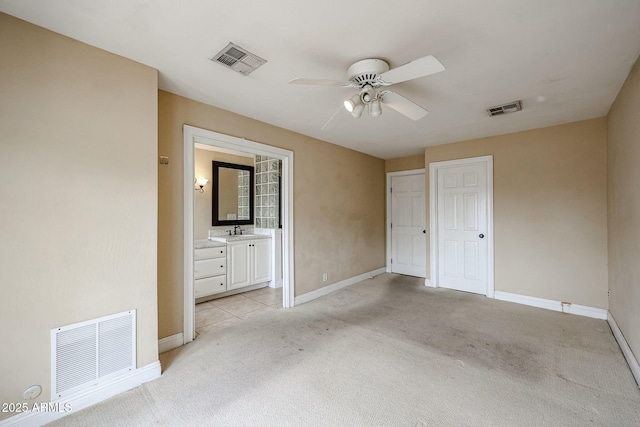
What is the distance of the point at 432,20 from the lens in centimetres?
166

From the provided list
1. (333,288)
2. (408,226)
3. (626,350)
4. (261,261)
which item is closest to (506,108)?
(626,350)

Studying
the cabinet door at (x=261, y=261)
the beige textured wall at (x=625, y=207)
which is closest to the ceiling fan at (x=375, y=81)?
the beige textured wall at (x=625, y=207)

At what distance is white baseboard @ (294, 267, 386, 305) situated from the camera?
398 centimetres

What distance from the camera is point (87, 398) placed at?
73.4 inches

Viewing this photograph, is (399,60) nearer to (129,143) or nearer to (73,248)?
(129,143)

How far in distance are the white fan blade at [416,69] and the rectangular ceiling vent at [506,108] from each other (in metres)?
1.80

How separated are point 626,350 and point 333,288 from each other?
322 cm

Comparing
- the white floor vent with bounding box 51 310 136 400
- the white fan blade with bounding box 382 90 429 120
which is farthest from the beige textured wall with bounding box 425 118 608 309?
the white floor vent with bounding box 51 310 136 400

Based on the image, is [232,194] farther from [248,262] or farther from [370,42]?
[370,42]

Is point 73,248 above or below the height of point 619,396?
above

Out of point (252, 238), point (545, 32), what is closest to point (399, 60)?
point (545, 32)

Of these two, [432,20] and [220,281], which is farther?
[220,281]

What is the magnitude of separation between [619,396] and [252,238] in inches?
168

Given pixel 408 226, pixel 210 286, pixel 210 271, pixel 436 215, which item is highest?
pixel 436 215
